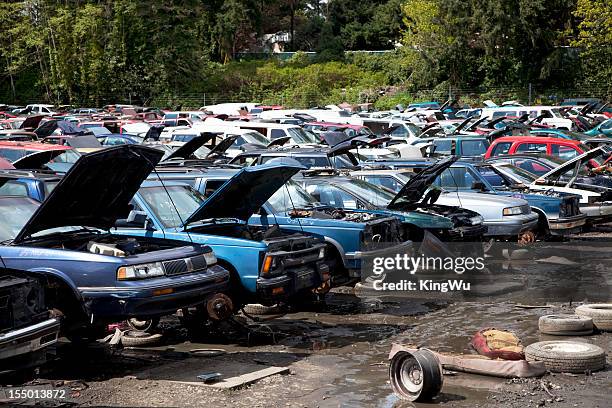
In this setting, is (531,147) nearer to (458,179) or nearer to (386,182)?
(458,179)

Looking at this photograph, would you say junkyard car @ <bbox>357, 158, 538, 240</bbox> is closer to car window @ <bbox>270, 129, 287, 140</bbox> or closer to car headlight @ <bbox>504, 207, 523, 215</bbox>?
car headlight @ <bbox>504, 207, 523, 215</bbox>

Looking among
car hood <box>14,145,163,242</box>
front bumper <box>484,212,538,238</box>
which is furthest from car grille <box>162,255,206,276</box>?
front bumper <box>484,212,538,238</box>

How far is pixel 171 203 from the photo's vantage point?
11.8 meters

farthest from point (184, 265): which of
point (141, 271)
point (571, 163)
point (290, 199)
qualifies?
point (571, 163)

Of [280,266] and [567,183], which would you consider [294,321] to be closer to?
[280,266]

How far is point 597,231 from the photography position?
20.5 m

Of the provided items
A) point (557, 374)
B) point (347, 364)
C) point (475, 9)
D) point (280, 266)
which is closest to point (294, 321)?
point (280, 266)

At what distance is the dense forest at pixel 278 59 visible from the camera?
56.7 m

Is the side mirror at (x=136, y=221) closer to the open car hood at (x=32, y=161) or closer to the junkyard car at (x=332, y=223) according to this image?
the junkyard car at (x=332, y=223)

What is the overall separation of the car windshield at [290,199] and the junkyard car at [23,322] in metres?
5.61

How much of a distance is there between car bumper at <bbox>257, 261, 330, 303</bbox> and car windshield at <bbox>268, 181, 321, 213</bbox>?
6.63 ft

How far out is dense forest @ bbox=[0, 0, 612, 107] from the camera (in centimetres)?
5672

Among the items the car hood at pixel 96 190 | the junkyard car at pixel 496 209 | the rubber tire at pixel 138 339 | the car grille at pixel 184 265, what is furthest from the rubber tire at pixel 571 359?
the junkyard car at pixel 496 209

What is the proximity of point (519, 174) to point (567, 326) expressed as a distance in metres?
9.57
